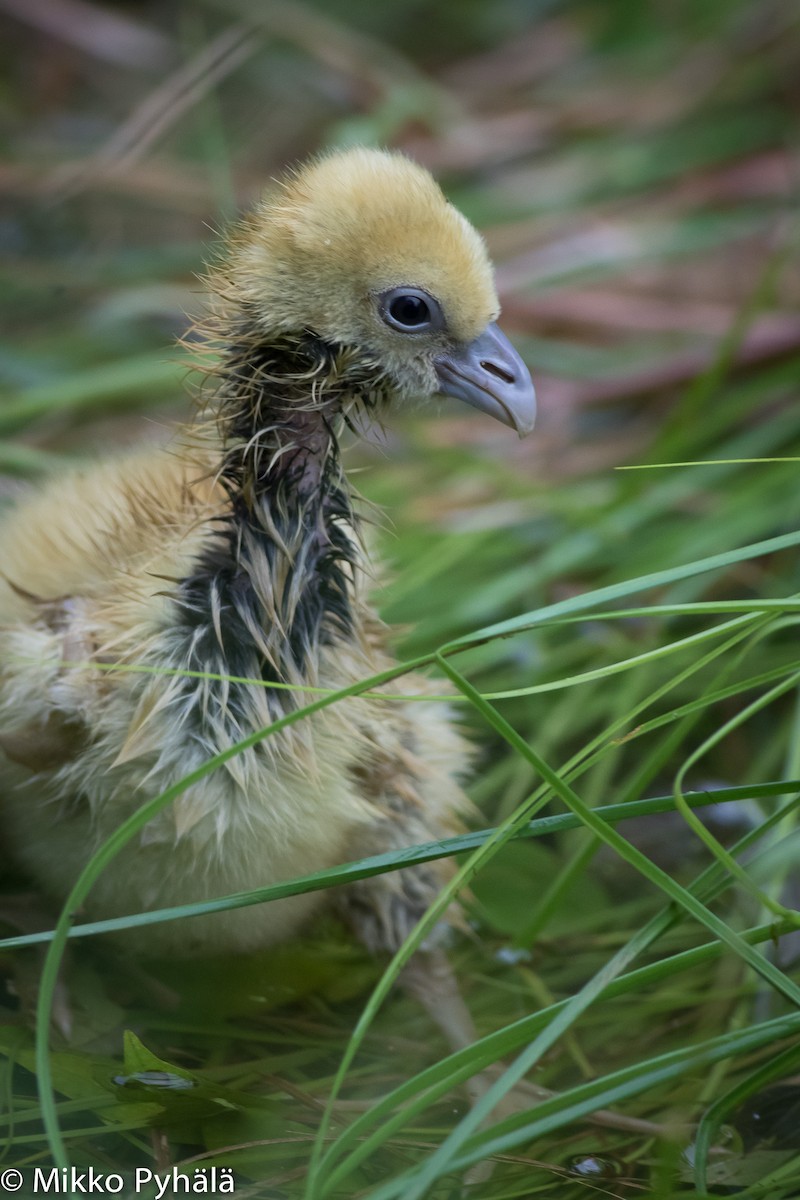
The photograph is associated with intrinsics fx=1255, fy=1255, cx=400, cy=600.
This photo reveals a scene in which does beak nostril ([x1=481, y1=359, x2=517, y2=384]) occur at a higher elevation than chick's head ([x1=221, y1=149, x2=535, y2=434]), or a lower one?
lower

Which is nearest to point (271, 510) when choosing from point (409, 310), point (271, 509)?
point (271, 509)

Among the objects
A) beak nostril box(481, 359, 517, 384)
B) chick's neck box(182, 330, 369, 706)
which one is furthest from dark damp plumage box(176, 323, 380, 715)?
beak nostril box(481, 359, 517, 384)

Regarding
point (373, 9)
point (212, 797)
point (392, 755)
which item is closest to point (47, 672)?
point (212, 797)

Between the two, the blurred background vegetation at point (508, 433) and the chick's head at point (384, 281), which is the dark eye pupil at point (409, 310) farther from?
the blurred background vegetation at point (508, 433)

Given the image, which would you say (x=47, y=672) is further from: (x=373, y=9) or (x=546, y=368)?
(x=373, y=9)

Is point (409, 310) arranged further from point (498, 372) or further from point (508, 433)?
point (508, 433)

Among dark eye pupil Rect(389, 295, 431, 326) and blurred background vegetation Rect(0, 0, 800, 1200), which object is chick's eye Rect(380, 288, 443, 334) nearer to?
dark eye pupil Rect(389, 295, 431, 326)
